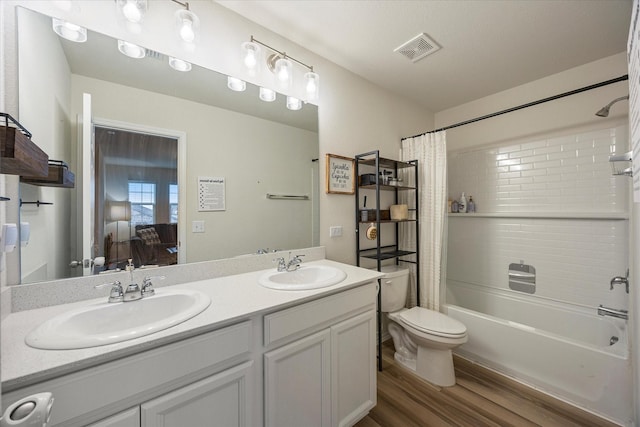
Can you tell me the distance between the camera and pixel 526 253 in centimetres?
243

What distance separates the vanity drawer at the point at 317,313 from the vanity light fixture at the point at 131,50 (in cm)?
143

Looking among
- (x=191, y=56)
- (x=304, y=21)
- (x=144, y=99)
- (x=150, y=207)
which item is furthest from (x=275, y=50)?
(x=150, y=207)

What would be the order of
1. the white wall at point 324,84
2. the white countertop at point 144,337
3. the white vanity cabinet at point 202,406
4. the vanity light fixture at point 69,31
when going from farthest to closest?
1. the white wall at point 324,84
2. the vanity light fixture at point 69,31
3. the white vanity cabinet at point 202,406
4. the white countertop at point 144,337

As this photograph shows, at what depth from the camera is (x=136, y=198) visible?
4.02ft

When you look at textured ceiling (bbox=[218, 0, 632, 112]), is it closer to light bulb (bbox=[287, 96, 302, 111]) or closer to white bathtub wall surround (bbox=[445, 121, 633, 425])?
light bulb (bbox=[287, 96, 302, 111])

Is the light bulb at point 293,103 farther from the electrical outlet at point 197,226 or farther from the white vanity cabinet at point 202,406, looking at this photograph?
the white vanity cabinet at point 202,406

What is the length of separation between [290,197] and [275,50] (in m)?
1.03

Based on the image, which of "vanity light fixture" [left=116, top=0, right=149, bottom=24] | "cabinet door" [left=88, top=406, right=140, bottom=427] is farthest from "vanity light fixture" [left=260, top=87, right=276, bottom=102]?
"cabinet door" [left=88, top=406, right=140, bottom=427]

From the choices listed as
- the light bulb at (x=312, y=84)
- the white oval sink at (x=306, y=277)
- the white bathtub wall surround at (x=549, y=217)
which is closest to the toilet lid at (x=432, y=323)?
the white oval sink at (x=306, y=277)

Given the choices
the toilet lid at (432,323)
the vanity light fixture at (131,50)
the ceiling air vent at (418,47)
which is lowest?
the toilet lid at (432,323)

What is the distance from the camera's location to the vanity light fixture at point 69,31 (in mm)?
1087

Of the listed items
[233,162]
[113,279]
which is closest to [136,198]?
[113,279]

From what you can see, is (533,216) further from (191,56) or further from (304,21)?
(191,56)

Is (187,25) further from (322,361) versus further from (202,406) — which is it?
(322,361)
